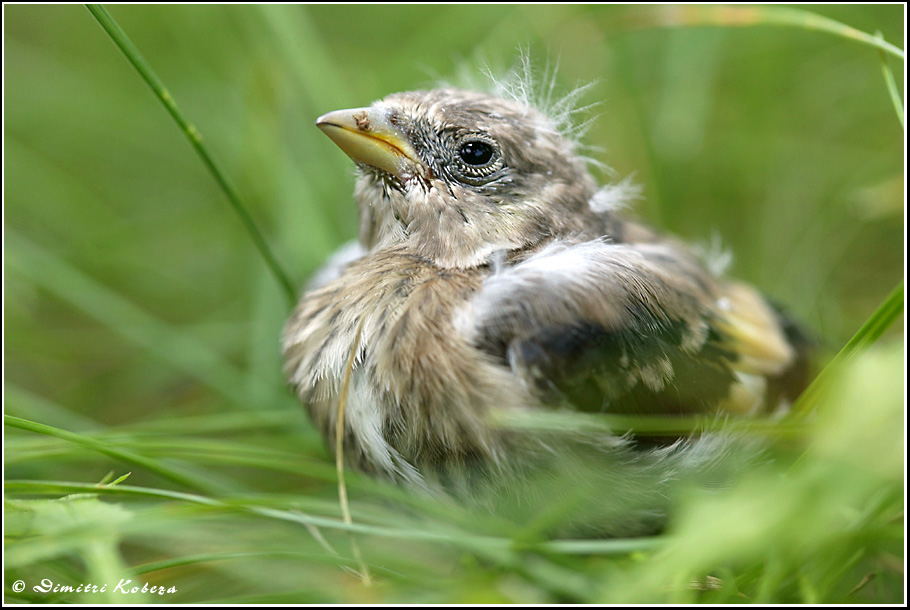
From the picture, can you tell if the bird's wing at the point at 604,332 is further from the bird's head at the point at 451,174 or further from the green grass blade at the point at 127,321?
the green grass blade at the point at 127,321

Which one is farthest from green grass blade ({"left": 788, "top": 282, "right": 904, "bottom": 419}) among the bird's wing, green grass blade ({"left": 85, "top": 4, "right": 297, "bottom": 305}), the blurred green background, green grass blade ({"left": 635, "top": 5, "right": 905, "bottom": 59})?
green grass blade ({"left": 85, "top": 4, "right": 297, "bottom": 305})

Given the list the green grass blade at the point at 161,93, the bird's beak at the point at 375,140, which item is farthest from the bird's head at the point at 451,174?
the green grass blade at the point at 161,93

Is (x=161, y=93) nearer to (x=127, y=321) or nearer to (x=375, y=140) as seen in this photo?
(x=375, y=140)

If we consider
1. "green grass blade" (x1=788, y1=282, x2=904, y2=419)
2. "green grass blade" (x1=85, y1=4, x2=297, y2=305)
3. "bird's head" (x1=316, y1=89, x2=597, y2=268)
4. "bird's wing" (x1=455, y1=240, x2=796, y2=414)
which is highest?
"green grass blade" (x1=85, y1=4, x2=297, y2=305)

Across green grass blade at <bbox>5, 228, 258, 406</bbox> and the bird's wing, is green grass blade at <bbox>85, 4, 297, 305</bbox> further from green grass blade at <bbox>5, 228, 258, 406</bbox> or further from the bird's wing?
the bird's wing

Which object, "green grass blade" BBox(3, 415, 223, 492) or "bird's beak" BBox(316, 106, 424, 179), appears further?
"bird's beak" BBox(316, 106, 424, 179)

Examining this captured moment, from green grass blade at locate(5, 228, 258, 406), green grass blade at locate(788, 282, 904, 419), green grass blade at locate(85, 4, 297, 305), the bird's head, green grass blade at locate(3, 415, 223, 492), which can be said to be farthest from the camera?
green grass blade at locate(5, 228, 258, 406)

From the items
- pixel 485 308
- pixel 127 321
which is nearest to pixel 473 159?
pixel 485 308

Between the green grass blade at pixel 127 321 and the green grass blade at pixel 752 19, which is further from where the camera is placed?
the green grass blade at pixel 127 321
